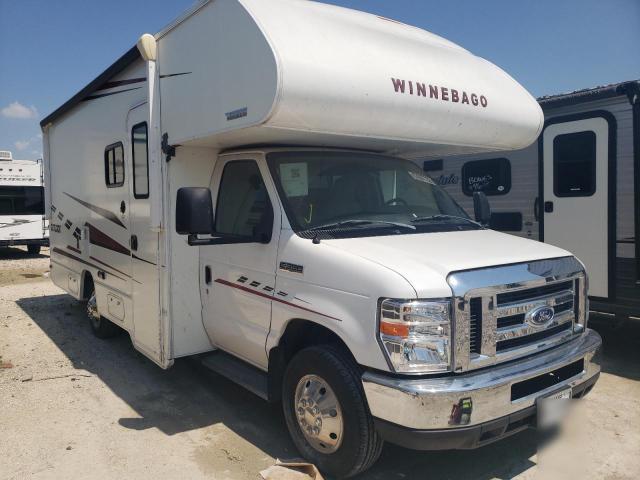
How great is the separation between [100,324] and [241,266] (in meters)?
3.40

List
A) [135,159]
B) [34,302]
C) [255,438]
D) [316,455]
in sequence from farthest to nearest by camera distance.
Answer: [34,302], [135,159], [255,438], [316,455]

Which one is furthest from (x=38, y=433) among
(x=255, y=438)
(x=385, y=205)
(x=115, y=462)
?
(x=385, y=205)

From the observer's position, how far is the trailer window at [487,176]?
698cm

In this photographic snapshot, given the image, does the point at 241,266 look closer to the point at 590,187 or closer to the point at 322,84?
the point at 322,84

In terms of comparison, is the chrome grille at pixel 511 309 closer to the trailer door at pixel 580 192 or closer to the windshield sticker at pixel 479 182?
the trailer door at pixel 580 192

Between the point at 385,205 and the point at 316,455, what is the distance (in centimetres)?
190

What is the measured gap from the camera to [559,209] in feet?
21.0

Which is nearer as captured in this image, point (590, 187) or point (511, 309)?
point (511, 309)

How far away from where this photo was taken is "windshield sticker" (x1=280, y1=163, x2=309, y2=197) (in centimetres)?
405

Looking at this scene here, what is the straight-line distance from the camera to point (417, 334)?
3043mm

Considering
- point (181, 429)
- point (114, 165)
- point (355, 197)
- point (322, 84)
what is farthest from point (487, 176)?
point (181, 429)

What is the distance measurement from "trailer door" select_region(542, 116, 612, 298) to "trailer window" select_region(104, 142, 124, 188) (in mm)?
4719

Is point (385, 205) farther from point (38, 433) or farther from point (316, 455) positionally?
point (38, 433)

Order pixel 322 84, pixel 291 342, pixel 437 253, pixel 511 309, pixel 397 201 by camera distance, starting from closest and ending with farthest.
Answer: pixel 511 309, pixel 437 253, pixel 322 84, pixel 291 342, pixel 397 201
